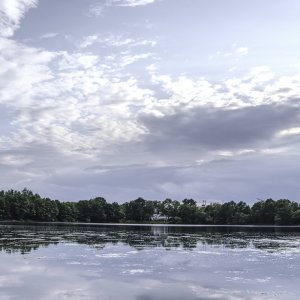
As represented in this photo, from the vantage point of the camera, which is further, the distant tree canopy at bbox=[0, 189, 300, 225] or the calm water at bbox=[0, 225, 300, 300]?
the distant tree canopy at bbox=[0, 189, 300, 225]

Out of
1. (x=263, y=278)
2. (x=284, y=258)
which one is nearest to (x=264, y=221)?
(x=284, y=258)

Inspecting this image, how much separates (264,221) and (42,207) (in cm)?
5739

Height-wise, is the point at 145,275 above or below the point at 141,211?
below

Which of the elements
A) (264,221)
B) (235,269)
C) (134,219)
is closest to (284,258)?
(235,269)

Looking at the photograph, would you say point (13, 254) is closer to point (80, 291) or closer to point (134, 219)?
point (80, 291)

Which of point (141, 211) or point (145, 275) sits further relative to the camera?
point (141, 211)

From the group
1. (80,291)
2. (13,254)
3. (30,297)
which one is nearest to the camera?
(30,297)

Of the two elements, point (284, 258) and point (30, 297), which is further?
point (284, 258)

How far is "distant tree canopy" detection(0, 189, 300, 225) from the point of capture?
373 ft

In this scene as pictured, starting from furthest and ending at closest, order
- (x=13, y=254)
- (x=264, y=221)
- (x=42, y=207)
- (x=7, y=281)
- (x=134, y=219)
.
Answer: (x=134, y=219)
(x=42, y=207)
(x=264, y=221)
(x=13, y=254)
(x=7, y=281)

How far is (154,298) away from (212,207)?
123m

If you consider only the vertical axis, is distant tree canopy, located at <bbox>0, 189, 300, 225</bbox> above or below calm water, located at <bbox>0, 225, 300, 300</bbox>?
above

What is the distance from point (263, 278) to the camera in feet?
60.0

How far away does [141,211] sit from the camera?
6053 inches
